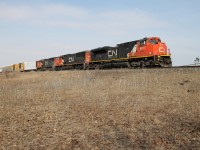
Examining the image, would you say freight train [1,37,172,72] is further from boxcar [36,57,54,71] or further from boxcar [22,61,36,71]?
boxcar [22,61,36,71]

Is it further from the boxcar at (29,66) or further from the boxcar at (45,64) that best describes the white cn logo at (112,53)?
the boxcar at (29,66)

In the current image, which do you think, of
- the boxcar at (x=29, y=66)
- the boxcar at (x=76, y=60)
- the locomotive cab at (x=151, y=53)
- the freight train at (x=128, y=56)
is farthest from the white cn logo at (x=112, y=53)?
the boxcar at (x=29, y=66)

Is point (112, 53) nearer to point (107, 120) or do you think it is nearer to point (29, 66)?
point (107, 120)

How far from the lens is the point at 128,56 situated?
28.6 m

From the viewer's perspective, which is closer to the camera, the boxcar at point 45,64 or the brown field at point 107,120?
the brown field at point 107,120

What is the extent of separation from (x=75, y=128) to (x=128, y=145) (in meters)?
2.34

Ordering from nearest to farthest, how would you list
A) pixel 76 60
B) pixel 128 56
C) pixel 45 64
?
pixel 128 56 < pixel 76 60 < pixel 45 64

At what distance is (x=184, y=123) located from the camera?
30.5 feet

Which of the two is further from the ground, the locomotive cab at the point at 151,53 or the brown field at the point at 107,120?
the locomotive cab at the point at 151,53

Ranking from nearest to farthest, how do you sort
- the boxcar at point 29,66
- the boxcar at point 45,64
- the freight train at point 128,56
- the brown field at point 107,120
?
1. the brown field at point 107,120
2. the freight train at point 128,56
3. the boxcar at point 45,64
4. the boxcar at point 29,66

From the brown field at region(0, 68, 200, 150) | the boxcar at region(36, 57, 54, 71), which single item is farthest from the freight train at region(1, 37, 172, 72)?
the brown field at region(0, 68, 200, 150)

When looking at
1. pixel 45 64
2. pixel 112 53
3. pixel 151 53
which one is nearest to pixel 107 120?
pixel 151 53

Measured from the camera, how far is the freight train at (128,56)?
2584 cm

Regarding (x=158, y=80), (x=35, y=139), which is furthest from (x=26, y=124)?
(x=158, y=80)
